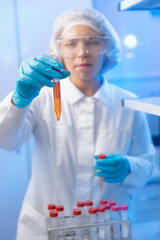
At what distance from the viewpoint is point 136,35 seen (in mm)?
2258

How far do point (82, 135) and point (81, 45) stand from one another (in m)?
0.44

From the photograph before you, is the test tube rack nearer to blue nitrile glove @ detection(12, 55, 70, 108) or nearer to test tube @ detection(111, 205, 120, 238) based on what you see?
test tube @ detection(111, 205, 120, 238)

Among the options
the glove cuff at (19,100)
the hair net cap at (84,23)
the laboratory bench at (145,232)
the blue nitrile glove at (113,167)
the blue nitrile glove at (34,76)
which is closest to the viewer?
the blue nitrile glove at (34,76)

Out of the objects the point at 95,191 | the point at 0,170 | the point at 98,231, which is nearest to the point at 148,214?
the point at 95,191

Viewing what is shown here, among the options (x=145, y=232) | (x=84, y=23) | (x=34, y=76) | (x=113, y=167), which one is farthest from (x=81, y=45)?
(x=145, y=232)

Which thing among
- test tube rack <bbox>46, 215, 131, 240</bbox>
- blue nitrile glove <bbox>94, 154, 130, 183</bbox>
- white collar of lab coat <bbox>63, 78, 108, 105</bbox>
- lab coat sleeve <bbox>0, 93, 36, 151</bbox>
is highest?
white collar of lab coat <bbox>63, 78, 108, 105</bbox>

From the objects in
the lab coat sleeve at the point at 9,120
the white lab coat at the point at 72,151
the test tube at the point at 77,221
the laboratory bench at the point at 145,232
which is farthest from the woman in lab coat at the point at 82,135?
the test tube at the point at 77,221

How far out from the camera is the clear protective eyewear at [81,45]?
1.40m

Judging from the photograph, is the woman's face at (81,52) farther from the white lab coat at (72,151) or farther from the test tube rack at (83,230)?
the test tube rack at (83,230)

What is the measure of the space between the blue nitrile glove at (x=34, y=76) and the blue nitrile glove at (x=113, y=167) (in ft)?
1.59

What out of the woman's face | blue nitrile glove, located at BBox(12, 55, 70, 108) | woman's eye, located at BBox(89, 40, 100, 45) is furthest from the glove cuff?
woman's eye, located at BBox(89, 40, 100, 45)

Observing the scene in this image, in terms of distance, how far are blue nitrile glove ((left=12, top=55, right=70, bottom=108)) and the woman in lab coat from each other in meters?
0.29

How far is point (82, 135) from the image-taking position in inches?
59.4

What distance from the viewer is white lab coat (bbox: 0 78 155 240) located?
148 centimetres
